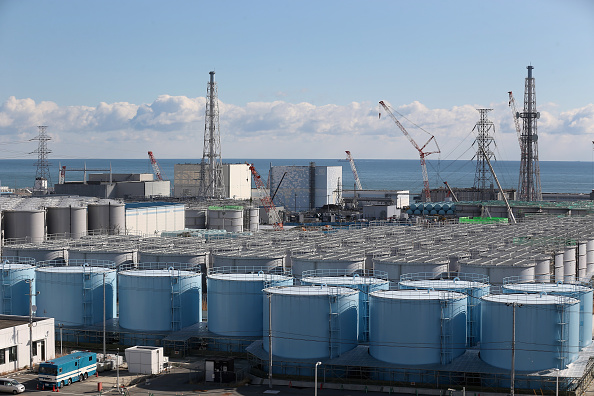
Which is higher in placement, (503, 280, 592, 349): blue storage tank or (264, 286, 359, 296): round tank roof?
(264, 286, 359, 296): round tank roof

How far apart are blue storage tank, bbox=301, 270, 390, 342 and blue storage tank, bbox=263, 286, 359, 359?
1981mm

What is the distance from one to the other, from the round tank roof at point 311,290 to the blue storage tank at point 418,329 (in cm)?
224

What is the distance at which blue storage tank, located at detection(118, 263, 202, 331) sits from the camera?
41.3 metres

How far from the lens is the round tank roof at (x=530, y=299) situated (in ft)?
112

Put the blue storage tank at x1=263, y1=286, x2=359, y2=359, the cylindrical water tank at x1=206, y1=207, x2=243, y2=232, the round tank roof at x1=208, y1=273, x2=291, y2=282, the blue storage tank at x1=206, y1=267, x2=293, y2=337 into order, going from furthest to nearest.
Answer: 1. the cylindrical water tank at x1=206, y1=207, x2=243, y2=232
2. the round tank roof at x1=208, y1=273, x2=291, y2=282
3. the blue storage tank at x1=206, y1=267, x2=293, y2=337
4. the blue storage tank at x1=263, y1=286, x2=359, y2=359

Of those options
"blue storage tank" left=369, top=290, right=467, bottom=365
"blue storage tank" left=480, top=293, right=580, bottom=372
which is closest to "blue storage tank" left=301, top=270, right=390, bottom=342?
"blue storage tank" left=369, top=290, right=467, bottom=365

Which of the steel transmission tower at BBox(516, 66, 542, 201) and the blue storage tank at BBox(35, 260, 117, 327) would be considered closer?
the blue storage tank at BBox(35, 260, 117, 327)

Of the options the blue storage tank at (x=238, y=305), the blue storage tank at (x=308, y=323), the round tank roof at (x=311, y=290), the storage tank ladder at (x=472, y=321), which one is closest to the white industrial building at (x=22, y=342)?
the blue storage tank at (x=238, y=305)

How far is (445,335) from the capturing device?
34406 millimetres

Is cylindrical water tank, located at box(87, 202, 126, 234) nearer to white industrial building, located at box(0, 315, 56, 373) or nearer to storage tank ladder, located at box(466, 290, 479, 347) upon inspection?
white industrial building, located at box(0, 315, 56, 373)

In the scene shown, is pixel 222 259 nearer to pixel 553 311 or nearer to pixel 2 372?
pixel 2 372

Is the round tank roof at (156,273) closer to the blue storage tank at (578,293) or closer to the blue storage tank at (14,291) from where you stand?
the blue storage tank at (14,291)

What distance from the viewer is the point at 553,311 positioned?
3341 cm

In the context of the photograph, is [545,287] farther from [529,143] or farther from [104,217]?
[529,143]
